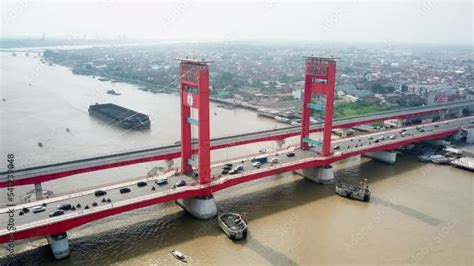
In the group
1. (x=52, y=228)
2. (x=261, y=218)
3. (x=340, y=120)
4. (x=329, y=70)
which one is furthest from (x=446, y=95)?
(x=52, y=228)

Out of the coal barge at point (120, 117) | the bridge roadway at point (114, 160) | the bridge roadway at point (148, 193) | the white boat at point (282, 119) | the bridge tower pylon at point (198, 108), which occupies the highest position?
the bridge tower pylon at point (198, 108)

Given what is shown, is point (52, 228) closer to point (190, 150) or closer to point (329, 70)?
point (190, 150)

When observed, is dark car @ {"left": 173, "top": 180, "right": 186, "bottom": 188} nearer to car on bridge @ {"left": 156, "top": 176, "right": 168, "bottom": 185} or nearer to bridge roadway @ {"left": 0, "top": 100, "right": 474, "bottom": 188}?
car on bridge @ {"left": 156, "top": 176, "right": 168, "bottom": 185}

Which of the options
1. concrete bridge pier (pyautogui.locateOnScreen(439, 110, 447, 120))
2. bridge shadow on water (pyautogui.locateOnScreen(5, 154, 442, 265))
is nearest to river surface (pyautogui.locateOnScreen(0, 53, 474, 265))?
bridge shadow on water (pyautogui.locateOnScreen(5, 154, 442, 265))

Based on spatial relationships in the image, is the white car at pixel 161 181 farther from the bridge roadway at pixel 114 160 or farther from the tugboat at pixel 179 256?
the tugboat at pixel 179 256

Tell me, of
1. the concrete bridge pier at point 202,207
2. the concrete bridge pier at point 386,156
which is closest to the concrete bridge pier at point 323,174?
the concrete bridge pier at point 386,156

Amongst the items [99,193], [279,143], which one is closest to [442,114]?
[279,143]
